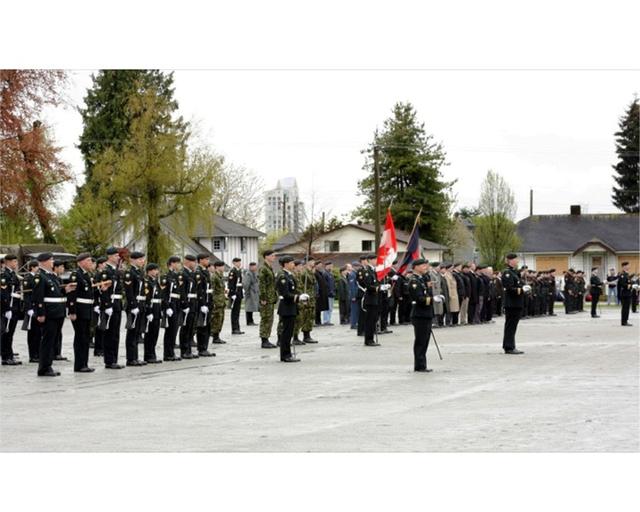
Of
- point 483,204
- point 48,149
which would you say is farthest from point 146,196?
point 483,204

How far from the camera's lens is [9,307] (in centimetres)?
2119

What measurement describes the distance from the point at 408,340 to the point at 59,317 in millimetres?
10339

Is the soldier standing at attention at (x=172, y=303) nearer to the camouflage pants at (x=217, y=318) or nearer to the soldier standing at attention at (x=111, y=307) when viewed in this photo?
the soldier standing at attention at (x=111, y=307)

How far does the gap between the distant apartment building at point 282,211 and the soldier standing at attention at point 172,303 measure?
200ft

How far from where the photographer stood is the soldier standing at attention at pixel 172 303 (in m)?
20.8

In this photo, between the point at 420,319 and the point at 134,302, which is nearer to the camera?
the point at 420,319

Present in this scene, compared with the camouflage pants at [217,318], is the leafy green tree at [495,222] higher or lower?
higher

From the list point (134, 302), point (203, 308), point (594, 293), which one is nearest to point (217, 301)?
point (203, 308)

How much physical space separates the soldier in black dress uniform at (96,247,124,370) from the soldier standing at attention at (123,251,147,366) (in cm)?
28

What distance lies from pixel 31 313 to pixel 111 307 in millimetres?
1940

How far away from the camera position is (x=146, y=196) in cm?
4978

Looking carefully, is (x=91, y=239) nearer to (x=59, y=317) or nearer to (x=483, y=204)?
(x=59, y=317)

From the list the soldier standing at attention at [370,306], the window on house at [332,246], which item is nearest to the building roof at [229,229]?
the window on house at [332,246]

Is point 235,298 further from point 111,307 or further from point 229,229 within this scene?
point 229,229
